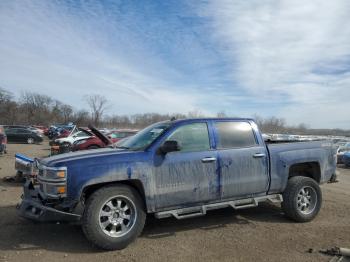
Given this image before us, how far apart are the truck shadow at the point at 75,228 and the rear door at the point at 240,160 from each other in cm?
74

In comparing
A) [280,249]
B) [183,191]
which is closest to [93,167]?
[183,191]

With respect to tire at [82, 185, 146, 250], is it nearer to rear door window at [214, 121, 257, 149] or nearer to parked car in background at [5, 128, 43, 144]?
rear door window at [214, 121, 257, 149]

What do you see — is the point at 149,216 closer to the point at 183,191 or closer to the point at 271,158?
the point at 183,191

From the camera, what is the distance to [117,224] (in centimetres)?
518

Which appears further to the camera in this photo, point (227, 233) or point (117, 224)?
point (227, 233)

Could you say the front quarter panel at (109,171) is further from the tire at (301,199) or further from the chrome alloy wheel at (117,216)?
the tire at (301,199)

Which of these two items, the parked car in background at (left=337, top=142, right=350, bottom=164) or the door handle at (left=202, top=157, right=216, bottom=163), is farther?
the parked car in background at (left=337, top=142, right=350, bottom=164)

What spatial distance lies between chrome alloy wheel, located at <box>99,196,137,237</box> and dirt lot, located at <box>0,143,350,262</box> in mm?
289

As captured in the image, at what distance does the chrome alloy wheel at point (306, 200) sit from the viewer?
263 inches

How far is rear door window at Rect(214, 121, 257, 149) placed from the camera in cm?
617

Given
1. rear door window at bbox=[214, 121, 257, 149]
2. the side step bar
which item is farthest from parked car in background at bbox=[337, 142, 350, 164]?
rear door window at bbox=[214, 121, 257, 149]

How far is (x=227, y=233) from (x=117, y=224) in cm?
185

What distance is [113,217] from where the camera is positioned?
5184mm

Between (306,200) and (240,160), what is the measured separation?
1.69m
